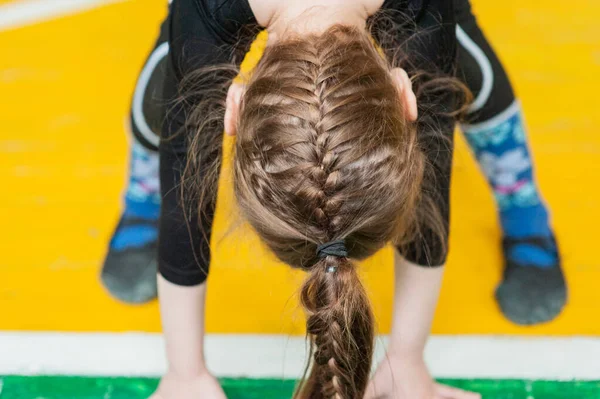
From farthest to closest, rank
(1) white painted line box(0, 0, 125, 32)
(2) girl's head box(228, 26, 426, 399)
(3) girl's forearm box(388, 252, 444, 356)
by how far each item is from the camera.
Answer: (1) white painted line box(0, 0, 125, 32)
(3) girl's forearm box(388, 252, 444, 356)
(2) girl's head box(228, 26, 426, 399)

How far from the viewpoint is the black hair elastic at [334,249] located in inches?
28.1

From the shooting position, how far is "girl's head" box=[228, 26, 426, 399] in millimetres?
703

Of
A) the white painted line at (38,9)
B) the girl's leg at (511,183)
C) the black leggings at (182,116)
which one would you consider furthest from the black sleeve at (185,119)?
the white painted line at (38,9)

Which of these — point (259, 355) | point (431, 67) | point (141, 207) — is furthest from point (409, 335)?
point (141, 207)

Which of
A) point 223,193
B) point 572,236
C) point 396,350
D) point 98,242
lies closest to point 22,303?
point 98,242

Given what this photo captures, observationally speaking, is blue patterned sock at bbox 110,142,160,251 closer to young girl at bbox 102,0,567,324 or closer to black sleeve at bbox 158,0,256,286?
young girl at bbox 102,0,567,324

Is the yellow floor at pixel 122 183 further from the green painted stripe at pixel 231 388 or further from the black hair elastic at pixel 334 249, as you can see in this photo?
the black hair elastic at pixel 334 249

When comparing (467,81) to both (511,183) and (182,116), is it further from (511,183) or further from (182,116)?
(182,116)

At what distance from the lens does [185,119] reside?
887mm

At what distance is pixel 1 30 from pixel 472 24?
3.51 ft

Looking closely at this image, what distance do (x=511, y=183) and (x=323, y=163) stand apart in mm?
638

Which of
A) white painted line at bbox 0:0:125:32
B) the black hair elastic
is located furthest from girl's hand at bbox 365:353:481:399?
white painted line at bbox 0:0:125:32

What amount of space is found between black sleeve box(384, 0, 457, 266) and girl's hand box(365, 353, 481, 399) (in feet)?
0.60

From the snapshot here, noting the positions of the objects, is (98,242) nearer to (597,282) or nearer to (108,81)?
(108,81)
